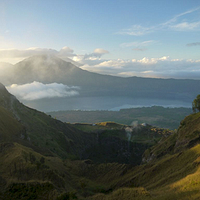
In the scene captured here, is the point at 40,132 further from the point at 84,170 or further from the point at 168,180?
the point at 168,180

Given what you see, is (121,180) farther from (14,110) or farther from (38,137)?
(14,110)

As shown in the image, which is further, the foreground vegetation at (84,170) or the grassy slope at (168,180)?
the foreground vegetation at (84,170)

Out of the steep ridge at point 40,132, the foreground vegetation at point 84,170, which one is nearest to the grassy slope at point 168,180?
the foreground vegetation at point 84,170

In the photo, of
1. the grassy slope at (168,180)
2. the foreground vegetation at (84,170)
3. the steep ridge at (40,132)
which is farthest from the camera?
the steep ridge at (40,132)

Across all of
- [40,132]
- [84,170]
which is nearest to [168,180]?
[84,170]

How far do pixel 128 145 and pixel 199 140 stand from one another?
2523 inches

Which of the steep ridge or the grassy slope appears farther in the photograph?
the steep ridge

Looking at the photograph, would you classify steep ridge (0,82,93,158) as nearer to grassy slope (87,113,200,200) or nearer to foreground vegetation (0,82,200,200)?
foreground vegetation (0,82,200,200)

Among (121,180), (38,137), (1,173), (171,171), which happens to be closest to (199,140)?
(171,171)

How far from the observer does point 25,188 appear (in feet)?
77.6

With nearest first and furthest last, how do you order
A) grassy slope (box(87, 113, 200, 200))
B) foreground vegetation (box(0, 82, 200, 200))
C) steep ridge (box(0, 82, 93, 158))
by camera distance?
1. grassy slope (box(87, 113, 200, 200))
2. foreground vegetation (box(0, 82, 200, 200))
3. steep ridge (box(0, 82, 93, 158))

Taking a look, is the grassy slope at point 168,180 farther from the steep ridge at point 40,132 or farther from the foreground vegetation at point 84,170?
the steep ridge at point 40,132

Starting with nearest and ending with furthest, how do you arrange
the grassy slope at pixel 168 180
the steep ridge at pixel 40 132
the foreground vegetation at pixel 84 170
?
1. the grassy slope at pixel 168 180
2. the foreground vegetation at pixel 84 170
3. the steep ridge at pixel 40 132

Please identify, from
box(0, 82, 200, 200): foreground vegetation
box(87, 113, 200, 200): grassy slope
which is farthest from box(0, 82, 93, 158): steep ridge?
box(87, 113, 200, 200): grassy slope
